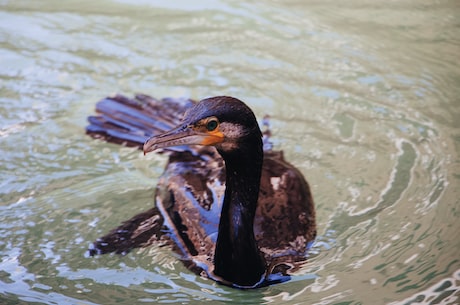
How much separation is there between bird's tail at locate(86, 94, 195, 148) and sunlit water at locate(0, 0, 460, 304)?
0.39 ft

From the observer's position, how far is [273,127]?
5.52 meters

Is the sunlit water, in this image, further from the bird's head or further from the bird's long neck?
the bird's head

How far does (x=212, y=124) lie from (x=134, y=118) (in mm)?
2002

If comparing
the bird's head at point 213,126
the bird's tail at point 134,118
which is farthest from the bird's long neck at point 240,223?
the bird's tail at point 134,118

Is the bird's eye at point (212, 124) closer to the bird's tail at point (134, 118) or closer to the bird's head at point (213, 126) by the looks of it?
the bird's head at point (213, 126)

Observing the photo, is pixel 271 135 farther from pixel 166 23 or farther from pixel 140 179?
pixel 166 23

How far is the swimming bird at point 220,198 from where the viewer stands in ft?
11.3

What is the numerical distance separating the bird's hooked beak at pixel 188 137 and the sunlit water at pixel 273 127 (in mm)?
786

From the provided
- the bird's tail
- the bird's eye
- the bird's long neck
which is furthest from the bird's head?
the bird's tail

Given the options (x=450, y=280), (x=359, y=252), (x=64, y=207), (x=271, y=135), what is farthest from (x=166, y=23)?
(x=450, y=280)

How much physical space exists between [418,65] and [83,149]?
2.94 m

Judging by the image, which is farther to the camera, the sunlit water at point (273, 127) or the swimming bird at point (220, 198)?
the sunlit water at point (273, 127)

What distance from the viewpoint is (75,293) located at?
12.3 feet

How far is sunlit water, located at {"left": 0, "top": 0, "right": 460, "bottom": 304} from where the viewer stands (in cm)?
388
